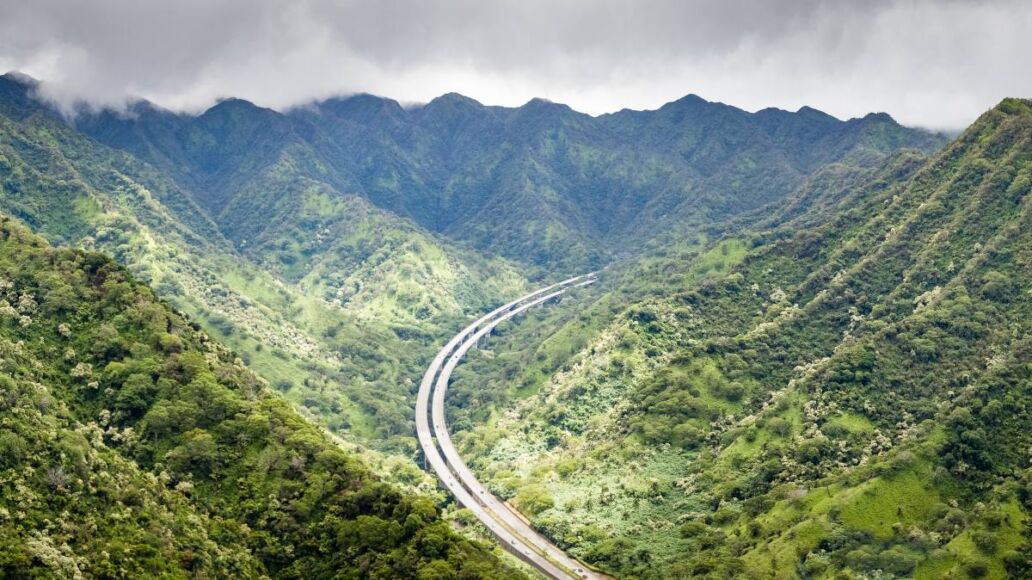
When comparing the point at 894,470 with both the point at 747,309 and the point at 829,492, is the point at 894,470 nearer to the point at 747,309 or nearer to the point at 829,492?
the point at 829,492

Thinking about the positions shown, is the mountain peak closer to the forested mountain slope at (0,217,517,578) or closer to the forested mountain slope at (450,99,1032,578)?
the forested mountain slope at (450,99,1032,578)

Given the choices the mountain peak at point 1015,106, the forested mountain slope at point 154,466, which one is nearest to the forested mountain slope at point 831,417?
the mountain peak at point 1015,106

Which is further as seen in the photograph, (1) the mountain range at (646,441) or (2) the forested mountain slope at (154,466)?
(1) the mountain range at (646,441)

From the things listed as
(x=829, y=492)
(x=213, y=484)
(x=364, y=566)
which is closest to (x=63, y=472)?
(x=213, y=484)

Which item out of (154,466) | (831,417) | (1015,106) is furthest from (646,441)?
(1015,106)

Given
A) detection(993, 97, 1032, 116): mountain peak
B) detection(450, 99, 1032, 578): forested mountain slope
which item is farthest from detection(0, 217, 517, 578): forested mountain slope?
detection(993, 97, 1032, 116): mountain peak

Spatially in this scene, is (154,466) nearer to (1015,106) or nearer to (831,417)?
(831,417)

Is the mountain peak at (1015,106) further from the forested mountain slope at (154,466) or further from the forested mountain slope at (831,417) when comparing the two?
the forested mountain slope at (154,466)
